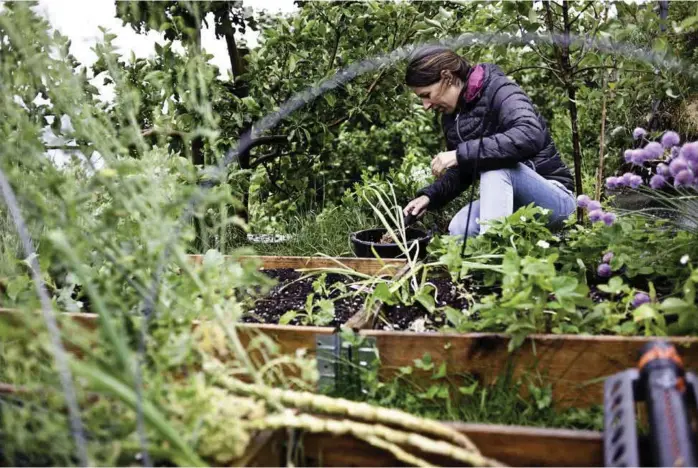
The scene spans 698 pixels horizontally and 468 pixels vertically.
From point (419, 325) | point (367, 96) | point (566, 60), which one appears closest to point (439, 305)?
point (419, 325)

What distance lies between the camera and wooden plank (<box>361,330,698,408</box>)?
1336 millimetres

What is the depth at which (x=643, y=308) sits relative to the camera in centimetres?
127

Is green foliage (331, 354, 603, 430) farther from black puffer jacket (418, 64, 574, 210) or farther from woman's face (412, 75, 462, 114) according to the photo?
woman's face (412, 75, 462, 114)

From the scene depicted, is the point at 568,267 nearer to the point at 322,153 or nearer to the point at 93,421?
the point at 93,421

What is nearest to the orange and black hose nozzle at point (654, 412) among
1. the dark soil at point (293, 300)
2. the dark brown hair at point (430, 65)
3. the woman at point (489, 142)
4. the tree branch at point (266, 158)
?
the dark soil at point (293, 300)

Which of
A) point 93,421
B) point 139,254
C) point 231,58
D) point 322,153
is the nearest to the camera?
point 93,421

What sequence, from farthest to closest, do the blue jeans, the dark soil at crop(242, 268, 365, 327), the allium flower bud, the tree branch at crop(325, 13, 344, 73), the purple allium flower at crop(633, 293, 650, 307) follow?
the tree branch at crop(325, 13, 344, 73) → the blue jeans → the dark soil at crop(242, 268, 365, 327) → the purple allium flower at crop(633, 293, 650, 307) → the allium flower bud

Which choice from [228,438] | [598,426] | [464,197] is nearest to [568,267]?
[598,426]

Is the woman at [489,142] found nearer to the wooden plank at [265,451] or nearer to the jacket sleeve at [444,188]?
the jacket sleeve at [444,188]

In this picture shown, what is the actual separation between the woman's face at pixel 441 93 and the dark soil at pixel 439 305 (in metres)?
0.96

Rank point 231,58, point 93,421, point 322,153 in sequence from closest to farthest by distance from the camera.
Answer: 1. point 93,421
2. point 231,58
3. point 322,153

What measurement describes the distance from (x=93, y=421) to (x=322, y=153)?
2736 millimetres

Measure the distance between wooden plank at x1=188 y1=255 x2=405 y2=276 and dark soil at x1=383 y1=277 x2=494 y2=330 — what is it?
200 mm

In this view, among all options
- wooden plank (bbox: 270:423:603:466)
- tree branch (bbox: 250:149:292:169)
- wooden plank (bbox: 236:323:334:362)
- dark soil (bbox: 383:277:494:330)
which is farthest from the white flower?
tree branch (bbox: 250:149:292:169)
